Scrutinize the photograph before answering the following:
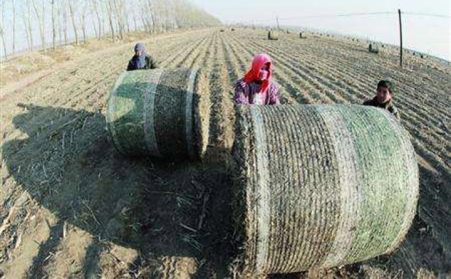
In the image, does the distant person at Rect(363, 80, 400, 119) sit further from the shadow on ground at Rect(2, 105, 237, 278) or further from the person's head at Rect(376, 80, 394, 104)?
the shadow on ground at Rect(2, 105, 237, 278)

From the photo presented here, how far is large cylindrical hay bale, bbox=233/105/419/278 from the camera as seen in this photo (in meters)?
5.00

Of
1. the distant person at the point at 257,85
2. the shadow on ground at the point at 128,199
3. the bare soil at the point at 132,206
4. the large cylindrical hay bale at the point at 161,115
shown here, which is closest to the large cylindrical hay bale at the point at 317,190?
the bare soil at the point at 132,206

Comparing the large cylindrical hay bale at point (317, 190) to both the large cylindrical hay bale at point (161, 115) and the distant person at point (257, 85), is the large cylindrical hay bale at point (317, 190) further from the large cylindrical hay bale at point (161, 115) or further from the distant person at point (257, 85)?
the large cylindrical hay bale at point (161, 115)

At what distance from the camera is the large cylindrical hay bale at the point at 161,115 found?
7602 mm

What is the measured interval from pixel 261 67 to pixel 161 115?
1.71m

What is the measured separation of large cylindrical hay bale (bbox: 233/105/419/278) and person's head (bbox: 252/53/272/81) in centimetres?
143

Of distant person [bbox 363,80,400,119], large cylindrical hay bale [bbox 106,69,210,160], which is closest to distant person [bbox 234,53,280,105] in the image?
large cylindrical hay bale [bbox 106,69,210,160]

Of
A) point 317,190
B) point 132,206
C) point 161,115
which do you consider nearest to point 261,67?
point 161,115

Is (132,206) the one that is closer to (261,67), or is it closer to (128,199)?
(128,199)

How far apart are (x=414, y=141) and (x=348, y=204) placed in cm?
524

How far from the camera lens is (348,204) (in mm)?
5090

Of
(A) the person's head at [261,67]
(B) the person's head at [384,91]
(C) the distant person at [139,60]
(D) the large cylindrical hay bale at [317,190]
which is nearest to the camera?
(D) the large cylindrical hay bale at [317,190]

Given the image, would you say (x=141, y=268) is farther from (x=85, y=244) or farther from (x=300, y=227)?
(x=300, y=227)

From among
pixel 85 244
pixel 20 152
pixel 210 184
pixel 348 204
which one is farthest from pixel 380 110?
pixel 20 152
